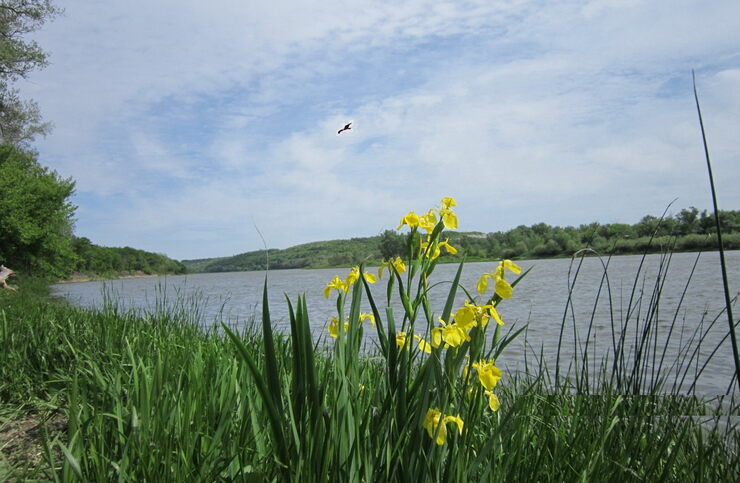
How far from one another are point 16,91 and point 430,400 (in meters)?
25.6

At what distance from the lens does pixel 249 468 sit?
163 centimetres

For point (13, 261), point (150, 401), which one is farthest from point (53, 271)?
point (150, 401)

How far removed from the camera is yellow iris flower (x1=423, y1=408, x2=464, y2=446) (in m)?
1.23

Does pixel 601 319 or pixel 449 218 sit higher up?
pixel 449 218

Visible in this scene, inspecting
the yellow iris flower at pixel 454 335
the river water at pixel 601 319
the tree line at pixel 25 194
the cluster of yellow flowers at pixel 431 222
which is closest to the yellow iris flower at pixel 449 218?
the cluster of yellow flowers at pixel 431 222

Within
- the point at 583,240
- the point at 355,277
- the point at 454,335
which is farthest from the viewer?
the point at 583,240

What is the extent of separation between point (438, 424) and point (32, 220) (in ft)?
89.3

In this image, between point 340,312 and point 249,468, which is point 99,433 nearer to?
point 249,468

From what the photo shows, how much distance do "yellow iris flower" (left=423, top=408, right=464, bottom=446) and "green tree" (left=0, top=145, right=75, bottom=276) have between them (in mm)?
25511

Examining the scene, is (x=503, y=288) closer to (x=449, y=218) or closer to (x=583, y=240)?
(x=449, y=218)

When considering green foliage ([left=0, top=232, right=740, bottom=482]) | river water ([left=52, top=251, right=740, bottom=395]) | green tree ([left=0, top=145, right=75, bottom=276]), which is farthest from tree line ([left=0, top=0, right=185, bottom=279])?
green foliage ([left=0, top=232, right=740, bottom=482])

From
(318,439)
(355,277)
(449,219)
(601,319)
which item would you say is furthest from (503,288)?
(601,319)

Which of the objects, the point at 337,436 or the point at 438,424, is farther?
the point at 337,436

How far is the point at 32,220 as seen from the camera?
23047 mm
